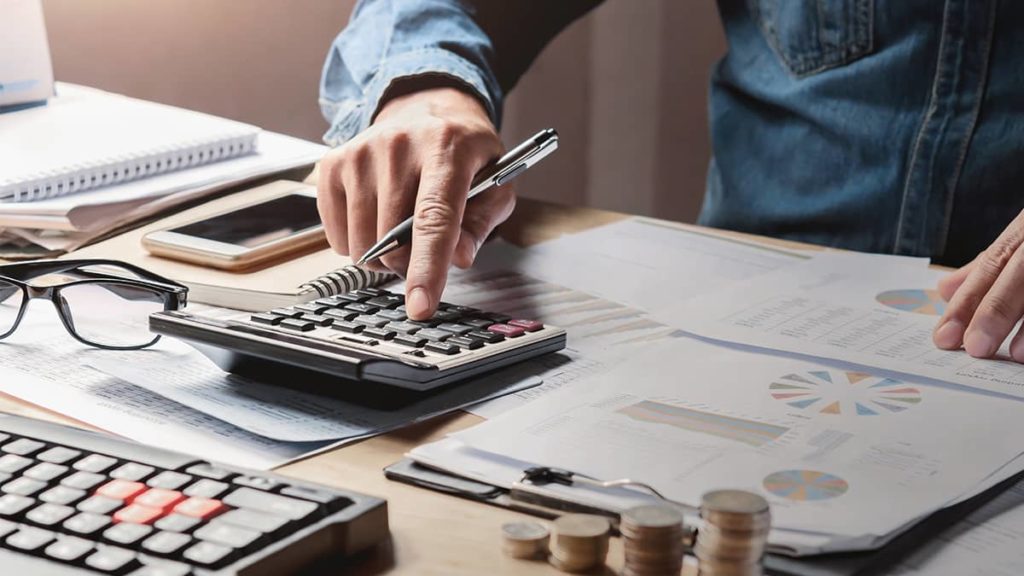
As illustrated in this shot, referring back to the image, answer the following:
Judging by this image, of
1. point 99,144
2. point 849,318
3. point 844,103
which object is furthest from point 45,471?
point 844,103

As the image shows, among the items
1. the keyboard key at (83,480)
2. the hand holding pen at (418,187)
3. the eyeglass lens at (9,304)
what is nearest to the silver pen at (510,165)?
the hand holding pen at (418,187)

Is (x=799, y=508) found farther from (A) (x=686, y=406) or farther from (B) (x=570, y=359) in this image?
(B) (x=570, y=359)

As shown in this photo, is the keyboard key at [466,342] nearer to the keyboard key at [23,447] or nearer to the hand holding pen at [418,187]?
the hand holding pen at [418,187]

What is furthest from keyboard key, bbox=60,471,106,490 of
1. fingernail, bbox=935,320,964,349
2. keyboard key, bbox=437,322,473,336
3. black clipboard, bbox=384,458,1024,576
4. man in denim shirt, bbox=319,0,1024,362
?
fingernail, bbox=935,320,964,349

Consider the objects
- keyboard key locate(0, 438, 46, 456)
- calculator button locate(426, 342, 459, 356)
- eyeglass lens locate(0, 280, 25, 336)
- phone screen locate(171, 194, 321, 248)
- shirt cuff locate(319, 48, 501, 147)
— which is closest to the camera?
keyboard key locate(0, 438, 46, 456)

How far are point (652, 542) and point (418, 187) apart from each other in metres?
0.43

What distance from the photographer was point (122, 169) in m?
0.99

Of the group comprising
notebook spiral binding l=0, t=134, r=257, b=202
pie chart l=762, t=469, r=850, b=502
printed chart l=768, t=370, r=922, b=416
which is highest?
notebook spiral binding l=0, t=134, r=257, b=202

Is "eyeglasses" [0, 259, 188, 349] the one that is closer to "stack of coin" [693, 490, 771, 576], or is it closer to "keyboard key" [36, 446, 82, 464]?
"keyboard key" [36, 446, 82, 464]

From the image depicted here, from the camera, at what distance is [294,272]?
831 millimetres

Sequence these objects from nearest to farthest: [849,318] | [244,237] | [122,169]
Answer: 1. [849,318]
2. [244,237]
3. [122,169]

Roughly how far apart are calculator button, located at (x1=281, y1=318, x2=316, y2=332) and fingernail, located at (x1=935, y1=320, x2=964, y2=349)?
0.36 m

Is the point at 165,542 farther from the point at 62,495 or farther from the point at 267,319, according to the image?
the point at 267,319

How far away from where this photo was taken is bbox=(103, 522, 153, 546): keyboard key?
449mm
